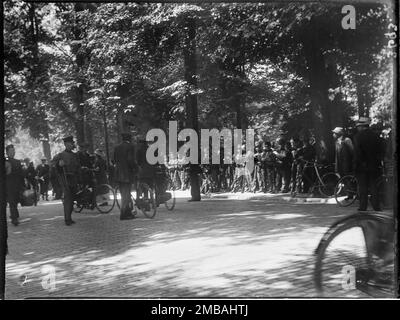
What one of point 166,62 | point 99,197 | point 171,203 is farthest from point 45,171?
point 171,203

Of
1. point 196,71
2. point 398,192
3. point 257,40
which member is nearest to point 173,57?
point 196,71

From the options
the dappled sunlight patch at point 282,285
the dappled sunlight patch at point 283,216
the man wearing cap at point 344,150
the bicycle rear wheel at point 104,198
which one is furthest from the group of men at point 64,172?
the dappled sunlight patch at point 283,216

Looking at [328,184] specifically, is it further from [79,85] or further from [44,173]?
[79,85]

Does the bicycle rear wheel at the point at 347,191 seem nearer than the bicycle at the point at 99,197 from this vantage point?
Yes

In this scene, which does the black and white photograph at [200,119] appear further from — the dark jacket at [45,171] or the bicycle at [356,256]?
the dark jacket at [45,171]

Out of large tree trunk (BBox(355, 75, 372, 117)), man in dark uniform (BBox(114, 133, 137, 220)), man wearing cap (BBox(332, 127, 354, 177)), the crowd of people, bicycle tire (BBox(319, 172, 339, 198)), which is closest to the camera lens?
the crowd of people

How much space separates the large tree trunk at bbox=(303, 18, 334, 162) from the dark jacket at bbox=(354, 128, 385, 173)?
0.59 m

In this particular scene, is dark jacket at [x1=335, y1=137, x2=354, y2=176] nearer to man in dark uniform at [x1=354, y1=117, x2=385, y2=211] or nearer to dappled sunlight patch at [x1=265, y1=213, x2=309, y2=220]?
man in dark uniform at [x1=354, y1=117, x2=385, y2=211]

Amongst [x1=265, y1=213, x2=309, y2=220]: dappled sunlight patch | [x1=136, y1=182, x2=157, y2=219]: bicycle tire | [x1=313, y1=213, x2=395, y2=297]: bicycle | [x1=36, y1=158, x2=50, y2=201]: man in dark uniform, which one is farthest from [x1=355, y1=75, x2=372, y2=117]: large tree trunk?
[x1=136, y1=182, x2=157, y2=219]: bicycle tire

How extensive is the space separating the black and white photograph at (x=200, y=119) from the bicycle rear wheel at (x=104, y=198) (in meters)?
3.15

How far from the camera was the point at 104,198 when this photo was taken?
38.1ft

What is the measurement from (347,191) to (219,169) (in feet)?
6.08

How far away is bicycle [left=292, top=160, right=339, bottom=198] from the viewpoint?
8.56 m

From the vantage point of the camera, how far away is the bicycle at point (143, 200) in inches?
405
